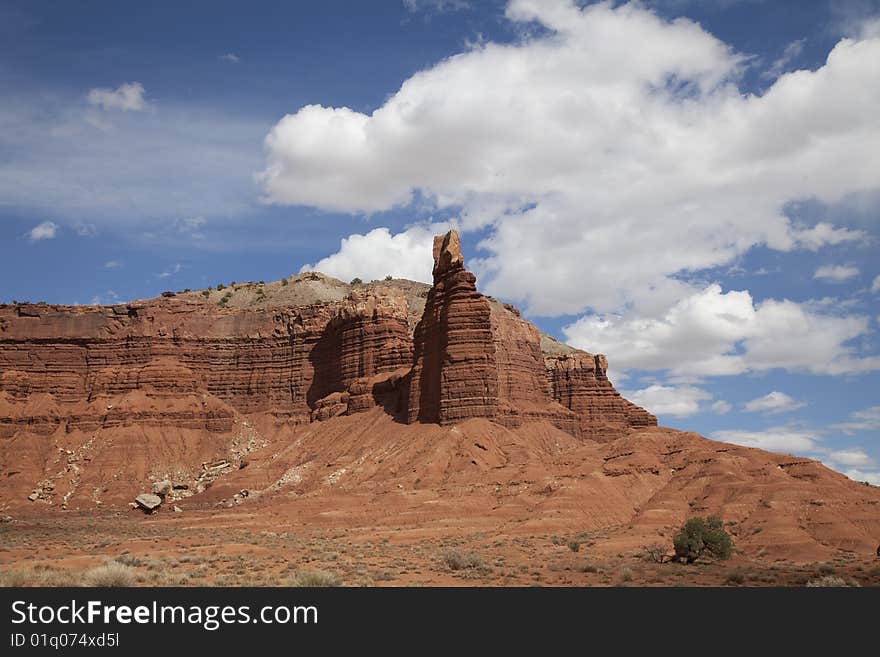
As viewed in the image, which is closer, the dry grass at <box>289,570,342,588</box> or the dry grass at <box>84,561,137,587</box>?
the dry grass at <box>84,561,137,587</box>

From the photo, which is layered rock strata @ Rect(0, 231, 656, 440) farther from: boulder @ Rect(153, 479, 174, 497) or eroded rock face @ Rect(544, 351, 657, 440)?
boulder @ Rect(153, 479, 174, 497)

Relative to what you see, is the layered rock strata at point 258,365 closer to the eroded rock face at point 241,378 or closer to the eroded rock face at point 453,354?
the eroded rock face at point 241,378

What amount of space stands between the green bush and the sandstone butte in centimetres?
445

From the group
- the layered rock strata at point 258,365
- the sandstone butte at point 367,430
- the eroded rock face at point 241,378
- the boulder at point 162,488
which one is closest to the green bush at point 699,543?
the sandstone butte at point 367,430

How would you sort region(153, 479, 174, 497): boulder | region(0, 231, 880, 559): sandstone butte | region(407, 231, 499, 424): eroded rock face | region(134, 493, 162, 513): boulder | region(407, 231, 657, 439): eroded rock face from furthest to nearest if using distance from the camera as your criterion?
region(153, 479, 174, 497): boulder, region(407, 231, 657, 439): eroded rock face, region(407, 231, 499, 424): eroded rock face, region(134, 493, 162, 513): boulder, region(0, 231, 880, 559): sandstone butte

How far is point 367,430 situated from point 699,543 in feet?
146

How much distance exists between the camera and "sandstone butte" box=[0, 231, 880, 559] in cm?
4903

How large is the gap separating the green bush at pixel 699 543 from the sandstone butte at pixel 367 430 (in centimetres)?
445

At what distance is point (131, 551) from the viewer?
35.6 meters

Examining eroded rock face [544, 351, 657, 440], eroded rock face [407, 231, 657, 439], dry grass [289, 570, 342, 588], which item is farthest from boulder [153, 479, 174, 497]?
dry grass [289, 570, 342, 588]

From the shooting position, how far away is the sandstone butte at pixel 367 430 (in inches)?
1930

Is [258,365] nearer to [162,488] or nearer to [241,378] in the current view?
[241,378]

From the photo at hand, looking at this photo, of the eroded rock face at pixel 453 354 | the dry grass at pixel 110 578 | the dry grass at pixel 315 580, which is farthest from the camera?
the eroded rock face at pixel 453 354
